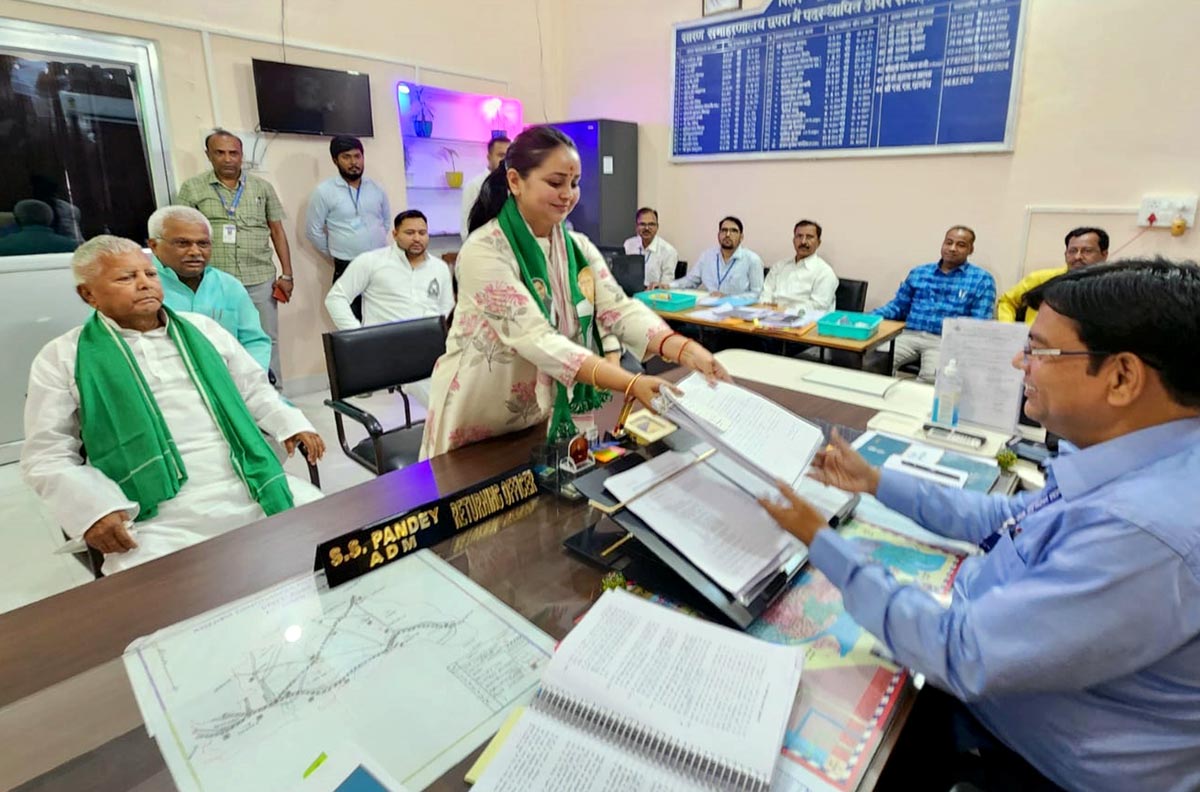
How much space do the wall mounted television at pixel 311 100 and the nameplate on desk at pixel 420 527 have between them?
3788 mm

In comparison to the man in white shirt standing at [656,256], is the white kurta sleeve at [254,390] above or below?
below

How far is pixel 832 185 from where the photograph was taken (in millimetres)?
4500

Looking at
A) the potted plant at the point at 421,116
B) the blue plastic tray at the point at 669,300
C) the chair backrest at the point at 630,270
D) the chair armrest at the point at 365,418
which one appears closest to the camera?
the chair armrest at the point at 365,418

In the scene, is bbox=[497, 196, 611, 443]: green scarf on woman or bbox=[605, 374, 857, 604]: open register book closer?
bbox=[605, 374, 857, 604]: open register book

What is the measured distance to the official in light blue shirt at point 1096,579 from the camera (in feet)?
2.19

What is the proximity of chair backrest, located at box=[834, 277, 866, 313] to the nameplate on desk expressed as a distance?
3.57 meters

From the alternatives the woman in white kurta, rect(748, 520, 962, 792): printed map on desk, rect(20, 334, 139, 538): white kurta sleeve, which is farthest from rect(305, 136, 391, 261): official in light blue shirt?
rect(748, 520, 962, 792): printed map on desk

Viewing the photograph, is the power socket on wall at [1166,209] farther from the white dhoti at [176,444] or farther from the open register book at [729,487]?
the white dhoti at [176,444]

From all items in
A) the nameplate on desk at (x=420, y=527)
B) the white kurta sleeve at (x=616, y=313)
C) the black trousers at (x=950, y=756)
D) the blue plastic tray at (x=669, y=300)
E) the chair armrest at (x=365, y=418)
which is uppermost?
the white kurta sleeve at (x=616, y=313)

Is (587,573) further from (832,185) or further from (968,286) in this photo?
(832,185)

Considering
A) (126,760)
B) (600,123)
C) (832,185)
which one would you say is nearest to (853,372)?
(126,760)

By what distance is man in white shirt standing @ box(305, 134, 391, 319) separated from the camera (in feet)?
13.8

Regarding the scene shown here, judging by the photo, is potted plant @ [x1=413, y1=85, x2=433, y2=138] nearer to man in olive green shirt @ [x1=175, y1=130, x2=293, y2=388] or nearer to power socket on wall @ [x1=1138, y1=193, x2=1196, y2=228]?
man in olive green shirt @ [x1=175, y1=130, x2=293, y2=388]

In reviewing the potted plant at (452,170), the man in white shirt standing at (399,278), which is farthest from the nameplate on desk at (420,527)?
the potted plant at (452,170)
